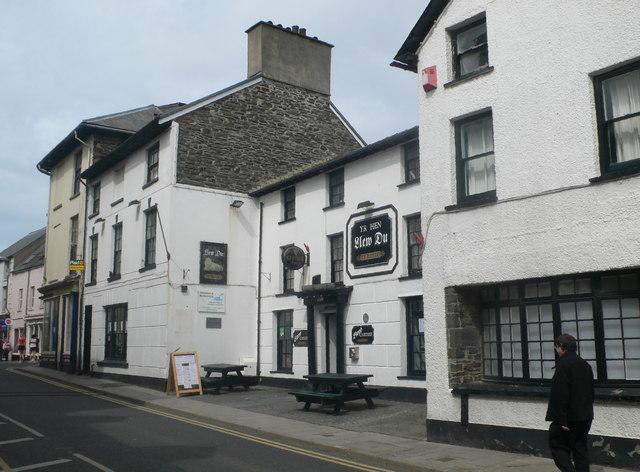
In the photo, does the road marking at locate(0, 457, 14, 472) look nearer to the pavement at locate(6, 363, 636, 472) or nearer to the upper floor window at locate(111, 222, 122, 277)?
the pavement at locate(6, 363, 636, 472)

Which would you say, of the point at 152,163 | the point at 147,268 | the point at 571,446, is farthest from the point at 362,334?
the point at 152,163

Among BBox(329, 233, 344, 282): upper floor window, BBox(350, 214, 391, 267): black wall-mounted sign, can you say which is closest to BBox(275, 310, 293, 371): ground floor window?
BBox(329, 233, 344, 282): upper floor window

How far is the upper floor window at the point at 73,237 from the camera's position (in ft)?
96.1

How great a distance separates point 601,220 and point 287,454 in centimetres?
576

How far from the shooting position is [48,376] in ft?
84.7

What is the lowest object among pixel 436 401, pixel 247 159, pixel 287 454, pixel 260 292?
pixel 287 454

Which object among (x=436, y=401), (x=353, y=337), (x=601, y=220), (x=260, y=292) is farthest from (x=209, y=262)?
(x=601, y=220)

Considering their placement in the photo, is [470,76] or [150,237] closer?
[470,76]

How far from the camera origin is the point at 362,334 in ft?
56.6

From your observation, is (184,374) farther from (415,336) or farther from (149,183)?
(415,336)

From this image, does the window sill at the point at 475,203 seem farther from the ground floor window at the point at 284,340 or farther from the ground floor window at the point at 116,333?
the ground floor window at the point at 116,333

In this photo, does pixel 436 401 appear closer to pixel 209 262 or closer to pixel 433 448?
pixel 433 448

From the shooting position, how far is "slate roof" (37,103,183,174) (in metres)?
28.0

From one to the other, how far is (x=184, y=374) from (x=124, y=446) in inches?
359
